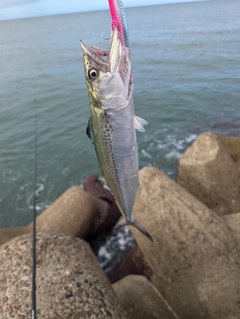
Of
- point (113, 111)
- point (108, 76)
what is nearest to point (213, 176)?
point (113, 111)

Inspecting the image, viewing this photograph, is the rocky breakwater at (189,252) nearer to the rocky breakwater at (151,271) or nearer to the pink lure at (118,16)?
the rocky breakwater at (151,271)

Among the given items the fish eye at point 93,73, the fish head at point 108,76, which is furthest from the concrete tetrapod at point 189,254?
the fish eye at point 93,73

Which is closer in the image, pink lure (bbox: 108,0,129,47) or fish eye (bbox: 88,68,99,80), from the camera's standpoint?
pink lure (bbox: 108,0,129,47)

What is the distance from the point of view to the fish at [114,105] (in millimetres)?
2080

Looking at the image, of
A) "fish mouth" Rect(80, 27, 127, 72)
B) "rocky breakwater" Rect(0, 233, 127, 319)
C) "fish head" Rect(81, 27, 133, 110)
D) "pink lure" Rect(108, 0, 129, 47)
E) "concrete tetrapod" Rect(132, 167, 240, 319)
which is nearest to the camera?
"pink lure" Rect(108, 0, 129, 47)

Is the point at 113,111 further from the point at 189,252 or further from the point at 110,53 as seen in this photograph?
the point at 189,252

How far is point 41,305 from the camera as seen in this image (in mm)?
3322

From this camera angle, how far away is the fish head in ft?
6.98

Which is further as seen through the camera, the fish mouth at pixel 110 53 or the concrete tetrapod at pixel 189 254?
the concrete tetrapod at pixel 189 254

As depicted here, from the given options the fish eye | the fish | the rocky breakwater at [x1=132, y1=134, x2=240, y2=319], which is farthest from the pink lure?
the rocky breakwater at [x1=132, y1=134, x2=240, y2=319]

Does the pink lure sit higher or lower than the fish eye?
higher

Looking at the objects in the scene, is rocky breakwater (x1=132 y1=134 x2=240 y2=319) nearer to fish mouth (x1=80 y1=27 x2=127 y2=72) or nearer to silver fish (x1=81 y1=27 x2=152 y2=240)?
silver fish (x1=81 y1=27 x2=152 y2=240)

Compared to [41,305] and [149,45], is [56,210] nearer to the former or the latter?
[41,305]

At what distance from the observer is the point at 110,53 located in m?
2.12
